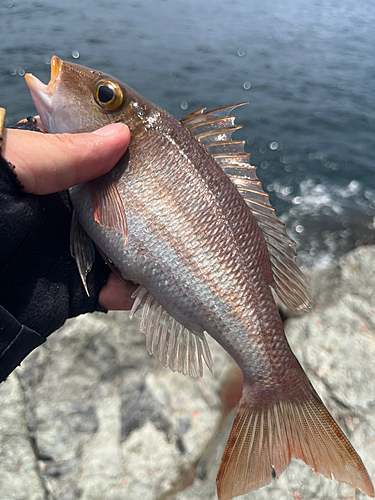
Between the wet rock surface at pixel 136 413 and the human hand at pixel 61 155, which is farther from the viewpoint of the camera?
the wet rock surface at pixel 136 413

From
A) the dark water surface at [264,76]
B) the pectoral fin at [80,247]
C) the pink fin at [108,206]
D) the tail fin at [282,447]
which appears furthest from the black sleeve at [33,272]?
the dark water surface at [264,76]

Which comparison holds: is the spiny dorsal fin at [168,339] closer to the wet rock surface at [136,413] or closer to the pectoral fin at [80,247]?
the pectoral fin at [80,247]

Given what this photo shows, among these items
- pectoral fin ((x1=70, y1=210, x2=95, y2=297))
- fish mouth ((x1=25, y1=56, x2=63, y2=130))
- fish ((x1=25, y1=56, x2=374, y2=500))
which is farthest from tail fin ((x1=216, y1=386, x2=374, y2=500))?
fish mouth ((x1=25, y1=56, x2=63, y2=130))

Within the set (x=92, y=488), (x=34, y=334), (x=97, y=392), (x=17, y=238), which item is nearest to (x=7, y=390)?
(x=97, y=392)

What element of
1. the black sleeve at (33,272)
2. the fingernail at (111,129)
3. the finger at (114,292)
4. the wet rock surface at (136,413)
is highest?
the fingernail at (111,129)

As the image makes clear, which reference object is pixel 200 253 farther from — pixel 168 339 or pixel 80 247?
pixel 80 247

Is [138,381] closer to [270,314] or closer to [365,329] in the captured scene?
[270,314]
